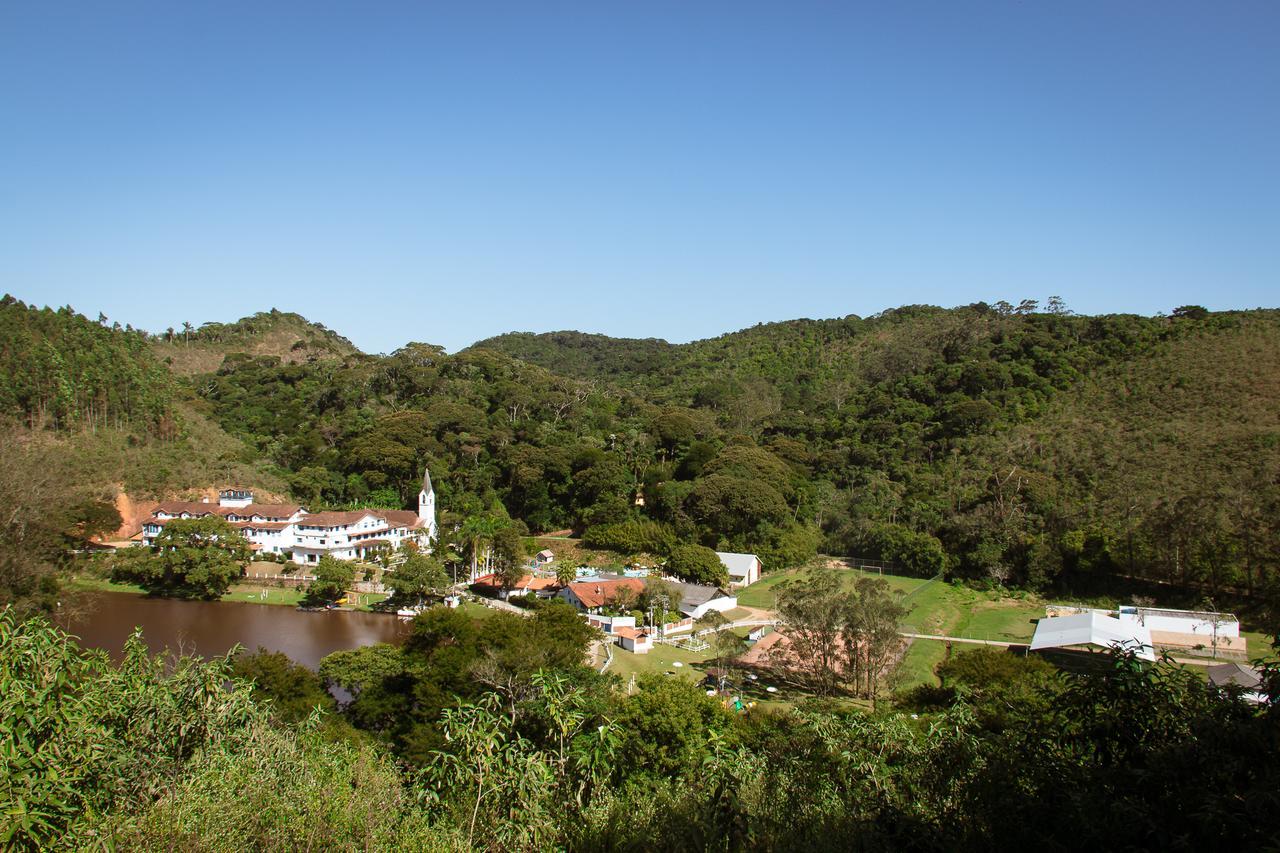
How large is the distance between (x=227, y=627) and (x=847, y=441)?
33.2 metres

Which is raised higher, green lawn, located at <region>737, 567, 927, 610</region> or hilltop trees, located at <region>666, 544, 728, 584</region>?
hilltop trees, located at <region>666, 544, 728, 584</region>

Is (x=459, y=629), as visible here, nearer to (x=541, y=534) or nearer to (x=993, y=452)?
(x=541, y=534)

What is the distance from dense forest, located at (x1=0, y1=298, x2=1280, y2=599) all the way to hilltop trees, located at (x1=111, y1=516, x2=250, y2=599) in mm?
8842

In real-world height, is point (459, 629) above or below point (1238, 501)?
below

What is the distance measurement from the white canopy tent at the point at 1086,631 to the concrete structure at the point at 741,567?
1177 centimetres

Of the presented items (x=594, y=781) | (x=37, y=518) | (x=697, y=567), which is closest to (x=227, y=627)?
(x=37, y=518)

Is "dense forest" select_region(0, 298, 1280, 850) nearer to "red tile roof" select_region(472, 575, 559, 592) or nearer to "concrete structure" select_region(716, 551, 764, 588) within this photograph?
"concrete structure" select_region(716, 551, 764, 588)

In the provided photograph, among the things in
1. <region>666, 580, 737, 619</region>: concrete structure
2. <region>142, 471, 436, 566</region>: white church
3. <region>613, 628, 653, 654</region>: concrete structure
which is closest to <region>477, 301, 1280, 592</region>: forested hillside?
<region>666, 580, 737, 619</region>: concrete structure

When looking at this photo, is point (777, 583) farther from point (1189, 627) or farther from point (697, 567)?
point (1189, 627)

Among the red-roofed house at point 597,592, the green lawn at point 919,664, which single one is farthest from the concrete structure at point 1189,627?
the red-roofed house at point 597,592

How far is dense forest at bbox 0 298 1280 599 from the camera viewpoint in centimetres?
2909

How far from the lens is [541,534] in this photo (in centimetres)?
3853

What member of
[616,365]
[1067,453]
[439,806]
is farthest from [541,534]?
[616,365]

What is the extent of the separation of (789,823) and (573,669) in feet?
30.3
